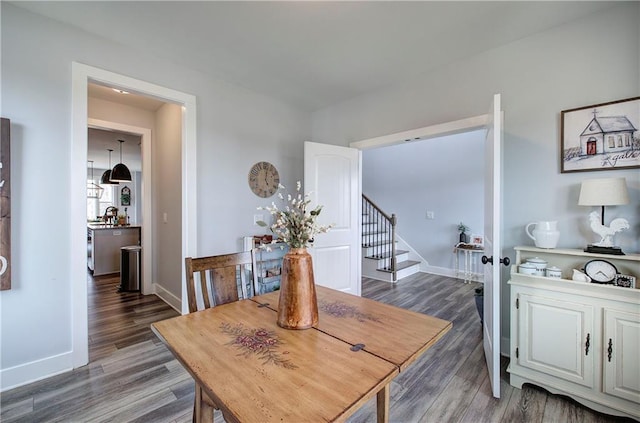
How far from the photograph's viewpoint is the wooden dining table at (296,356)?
805 mm

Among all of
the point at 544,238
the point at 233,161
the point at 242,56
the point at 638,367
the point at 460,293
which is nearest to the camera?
the point at 638,367

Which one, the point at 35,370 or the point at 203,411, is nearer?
the point at 203,411

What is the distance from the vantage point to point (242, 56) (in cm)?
263

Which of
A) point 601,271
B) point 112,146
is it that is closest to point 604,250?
point 601,271

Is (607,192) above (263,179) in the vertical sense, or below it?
below

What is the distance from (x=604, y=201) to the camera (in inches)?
68.6

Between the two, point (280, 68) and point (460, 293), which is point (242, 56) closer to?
point (280, 68)

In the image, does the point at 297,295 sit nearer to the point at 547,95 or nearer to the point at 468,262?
the point at 547,95

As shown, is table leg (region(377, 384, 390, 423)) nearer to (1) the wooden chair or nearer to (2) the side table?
(1) the wooden chair

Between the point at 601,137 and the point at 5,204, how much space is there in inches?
165

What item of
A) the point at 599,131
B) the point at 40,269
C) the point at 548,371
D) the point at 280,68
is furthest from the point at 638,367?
the point at 40,269

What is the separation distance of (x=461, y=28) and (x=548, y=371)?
8.51 feet

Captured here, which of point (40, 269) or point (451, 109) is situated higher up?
point (451, 109)

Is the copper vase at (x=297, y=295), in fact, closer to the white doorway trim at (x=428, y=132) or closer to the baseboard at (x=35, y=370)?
the baseboard at (x=35, y=370)
